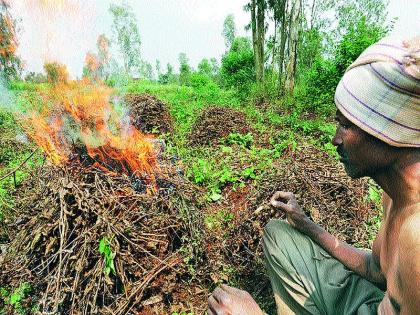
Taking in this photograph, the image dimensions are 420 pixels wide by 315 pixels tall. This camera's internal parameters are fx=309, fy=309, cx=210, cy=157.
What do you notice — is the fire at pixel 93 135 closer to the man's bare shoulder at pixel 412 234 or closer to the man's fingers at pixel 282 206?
the man's fingers at pixel 282 206

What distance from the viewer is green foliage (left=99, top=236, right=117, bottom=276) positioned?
2.46 meters

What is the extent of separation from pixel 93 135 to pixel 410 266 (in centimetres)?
267

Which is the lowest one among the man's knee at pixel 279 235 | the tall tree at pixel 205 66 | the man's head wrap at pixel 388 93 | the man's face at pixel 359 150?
the tall tree at pixel 205 66

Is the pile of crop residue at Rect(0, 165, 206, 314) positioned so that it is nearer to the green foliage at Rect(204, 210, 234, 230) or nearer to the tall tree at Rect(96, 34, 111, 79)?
the green foliage at Rect(204, 210, 234, 230)

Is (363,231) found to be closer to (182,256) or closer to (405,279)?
(182,256)

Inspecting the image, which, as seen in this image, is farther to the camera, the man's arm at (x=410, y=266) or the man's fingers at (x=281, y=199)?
the man's fingers at (x=281, y=199)

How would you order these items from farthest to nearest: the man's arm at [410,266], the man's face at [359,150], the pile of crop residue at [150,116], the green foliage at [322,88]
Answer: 1. the green foliage at [322,88]
2. the pile of crop residue at [150,116]
3. the man's face at [359,150]
4. the man's arm at [410,266]

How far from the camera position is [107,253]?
97.7 inches

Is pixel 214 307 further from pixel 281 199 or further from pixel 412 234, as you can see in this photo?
pixel 281 199

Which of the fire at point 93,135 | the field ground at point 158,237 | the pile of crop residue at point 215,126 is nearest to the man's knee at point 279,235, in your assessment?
the field ground at point 158,237

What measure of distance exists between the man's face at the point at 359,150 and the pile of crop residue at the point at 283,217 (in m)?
1.54

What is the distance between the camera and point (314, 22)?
31.4 m

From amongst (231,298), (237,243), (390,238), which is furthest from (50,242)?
(390,238)

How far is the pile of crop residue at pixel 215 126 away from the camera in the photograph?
6984mm
